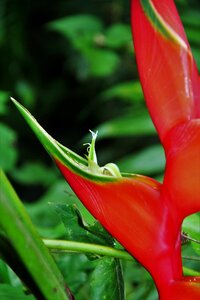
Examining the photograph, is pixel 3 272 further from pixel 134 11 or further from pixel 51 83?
pixel 51 83

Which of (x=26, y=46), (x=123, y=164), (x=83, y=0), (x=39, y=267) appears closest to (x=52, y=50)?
(x=26, y=46)

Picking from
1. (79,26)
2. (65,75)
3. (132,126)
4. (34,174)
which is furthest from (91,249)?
(65,75)

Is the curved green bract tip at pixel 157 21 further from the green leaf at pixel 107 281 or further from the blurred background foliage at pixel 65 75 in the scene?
the blurred background foliage at pixel 65 75

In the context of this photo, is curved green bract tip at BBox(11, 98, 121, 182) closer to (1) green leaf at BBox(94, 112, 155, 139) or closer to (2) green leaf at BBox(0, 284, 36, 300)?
(2) green leaf at BBox(0, 284, 36, 300)

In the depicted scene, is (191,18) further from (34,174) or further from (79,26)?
(34,174)

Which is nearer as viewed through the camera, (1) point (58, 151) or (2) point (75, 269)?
(1) point (58, 151)

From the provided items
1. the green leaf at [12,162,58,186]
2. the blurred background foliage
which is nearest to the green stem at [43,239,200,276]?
the blurred background foliage
